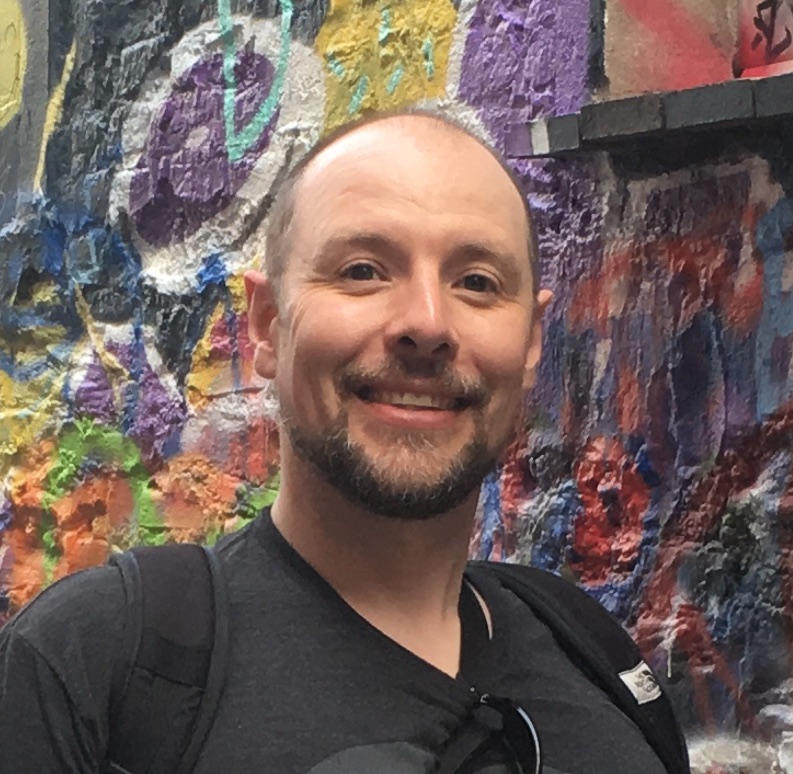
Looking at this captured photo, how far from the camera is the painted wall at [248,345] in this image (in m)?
1.03

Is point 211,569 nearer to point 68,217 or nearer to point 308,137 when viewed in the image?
point 308,137

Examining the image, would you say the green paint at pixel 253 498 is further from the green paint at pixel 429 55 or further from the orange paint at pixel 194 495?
the green paint at pixel 429 55

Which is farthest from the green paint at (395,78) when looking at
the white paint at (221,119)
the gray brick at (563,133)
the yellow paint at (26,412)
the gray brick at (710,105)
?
the yellow paint at (26,412)

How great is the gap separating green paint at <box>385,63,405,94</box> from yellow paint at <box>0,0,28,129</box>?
0.75 m

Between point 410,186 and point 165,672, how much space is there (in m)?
0.38

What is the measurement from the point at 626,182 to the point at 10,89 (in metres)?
1.13

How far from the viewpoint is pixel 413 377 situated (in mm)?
810

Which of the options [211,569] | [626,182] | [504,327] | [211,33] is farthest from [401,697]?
[211,33]

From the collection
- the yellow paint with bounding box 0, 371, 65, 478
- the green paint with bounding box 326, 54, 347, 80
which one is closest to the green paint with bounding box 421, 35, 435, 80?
the green paint with bounding box 326, 54, 347, 80

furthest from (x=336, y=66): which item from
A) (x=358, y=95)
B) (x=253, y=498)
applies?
(x=253, y=498)

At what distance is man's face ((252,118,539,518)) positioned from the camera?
0.81m

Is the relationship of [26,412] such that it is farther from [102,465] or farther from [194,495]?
[194,495]

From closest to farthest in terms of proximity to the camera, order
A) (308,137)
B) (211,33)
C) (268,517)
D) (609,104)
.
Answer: (268,517) → (609,104) → (308,137) → (211,33)

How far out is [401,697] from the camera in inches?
30.2
